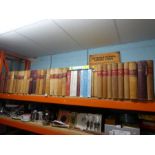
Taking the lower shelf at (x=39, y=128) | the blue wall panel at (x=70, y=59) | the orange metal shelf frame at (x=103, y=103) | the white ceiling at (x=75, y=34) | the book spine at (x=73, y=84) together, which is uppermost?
the white ceiling at (x=75, y=34)

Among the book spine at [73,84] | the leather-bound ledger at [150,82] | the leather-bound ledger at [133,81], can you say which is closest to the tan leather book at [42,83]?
the book spine at [73,84]

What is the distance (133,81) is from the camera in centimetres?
94

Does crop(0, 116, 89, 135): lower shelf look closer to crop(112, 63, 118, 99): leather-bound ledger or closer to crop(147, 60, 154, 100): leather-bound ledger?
crop(112, 63, 118, 99): leather-bound ledger

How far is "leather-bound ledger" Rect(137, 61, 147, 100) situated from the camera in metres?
0.88

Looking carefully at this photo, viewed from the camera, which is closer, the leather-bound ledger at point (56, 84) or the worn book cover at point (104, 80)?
the worn book cover at point (104, 80)

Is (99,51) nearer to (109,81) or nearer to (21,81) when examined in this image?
(109,81)

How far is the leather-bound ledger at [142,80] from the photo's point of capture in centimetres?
88

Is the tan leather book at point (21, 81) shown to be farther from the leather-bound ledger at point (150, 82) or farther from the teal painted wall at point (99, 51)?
the leather-bound ledger at point (150, 82)

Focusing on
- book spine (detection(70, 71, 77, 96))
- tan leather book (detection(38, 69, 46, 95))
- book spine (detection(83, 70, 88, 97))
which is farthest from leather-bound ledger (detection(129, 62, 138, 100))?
tan leather book (detection(38, 69, 46, 95))

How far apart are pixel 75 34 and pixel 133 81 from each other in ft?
2.72

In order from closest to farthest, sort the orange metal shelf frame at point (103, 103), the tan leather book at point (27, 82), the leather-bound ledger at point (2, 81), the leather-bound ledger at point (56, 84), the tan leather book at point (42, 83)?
the orange metal shelf frame at point (103, 103), the leather-bound ledger at point (56, 84), the tan leather book at point (42, 83), the tan leather book at point (27, 82), the leather-bound ledger at point (2, 81)

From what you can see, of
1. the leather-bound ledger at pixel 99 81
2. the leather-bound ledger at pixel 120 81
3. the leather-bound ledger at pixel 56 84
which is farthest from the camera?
the leather-bound ledger at pixel 56 84
